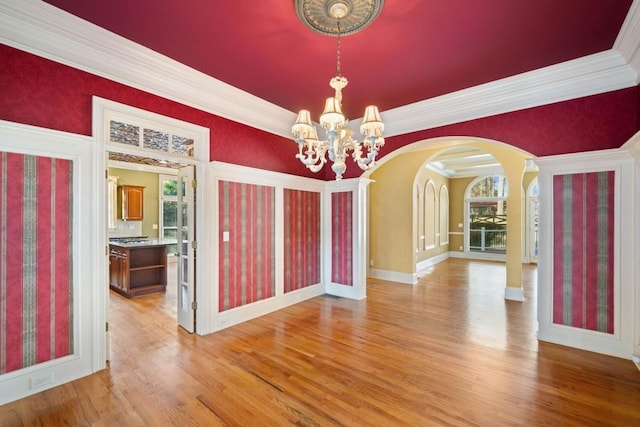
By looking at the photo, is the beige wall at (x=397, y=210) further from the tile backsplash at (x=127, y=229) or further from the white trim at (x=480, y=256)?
the tile backsplash at (x=127, y=229)

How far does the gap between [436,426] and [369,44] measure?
3.25 metres

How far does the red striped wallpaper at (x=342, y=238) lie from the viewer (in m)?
5.09

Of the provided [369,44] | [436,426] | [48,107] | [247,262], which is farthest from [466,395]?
[48,107]

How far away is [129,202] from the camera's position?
27.2 ft

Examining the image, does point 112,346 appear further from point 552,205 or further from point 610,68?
point 610,68

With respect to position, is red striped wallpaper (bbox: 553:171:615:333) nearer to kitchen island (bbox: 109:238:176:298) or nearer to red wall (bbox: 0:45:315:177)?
red wall (bbox: 0:45:315:177)

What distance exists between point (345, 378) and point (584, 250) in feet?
9.81

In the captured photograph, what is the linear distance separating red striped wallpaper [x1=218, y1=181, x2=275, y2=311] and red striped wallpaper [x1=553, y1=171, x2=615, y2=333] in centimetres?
371

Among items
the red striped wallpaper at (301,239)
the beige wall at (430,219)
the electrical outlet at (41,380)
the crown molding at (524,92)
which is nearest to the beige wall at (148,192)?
the red striped wallpaper at (301,239)

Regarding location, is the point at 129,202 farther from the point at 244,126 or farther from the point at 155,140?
the point at 155,140

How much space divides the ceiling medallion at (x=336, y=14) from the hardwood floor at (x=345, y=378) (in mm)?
3123

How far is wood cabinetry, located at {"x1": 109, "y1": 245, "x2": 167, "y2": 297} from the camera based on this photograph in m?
5.07

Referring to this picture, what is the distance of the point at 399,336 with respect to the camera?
3463 mm

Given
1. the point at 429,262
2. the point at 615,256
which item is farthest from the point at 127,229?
the point at 615,256
